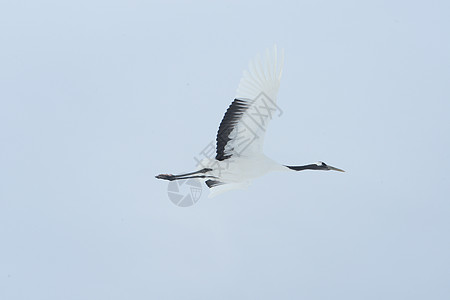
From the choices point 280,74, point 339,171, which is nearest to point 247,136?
point 280,74

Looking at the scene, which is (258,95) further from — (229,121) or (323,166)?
(323,166)

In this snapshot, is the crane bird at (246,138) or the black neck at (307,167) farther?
the black neck at (307,167)

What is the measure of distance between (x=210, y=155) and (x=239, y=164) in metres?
0.73

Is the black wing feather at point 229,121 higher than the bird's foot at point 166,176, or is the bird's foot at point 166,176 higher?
the black wing feather at point 229,121

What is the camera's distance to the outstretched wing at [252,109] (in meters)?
14.6

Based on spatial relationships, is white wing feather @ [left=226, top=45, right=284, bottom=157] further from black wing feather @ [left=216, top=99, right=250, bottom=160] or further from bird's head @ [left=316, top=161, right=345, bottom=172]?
bird's head @ [left=316, top=161, right=345, bottom=172]

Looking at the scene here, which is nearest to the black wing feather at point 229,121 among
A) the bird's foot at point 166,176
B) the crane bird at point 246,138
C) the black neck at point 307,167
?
the crane bird at point 246,138

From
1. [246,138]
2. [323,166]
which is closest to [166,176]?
[246,138]

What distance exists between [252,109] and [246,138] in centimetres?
94

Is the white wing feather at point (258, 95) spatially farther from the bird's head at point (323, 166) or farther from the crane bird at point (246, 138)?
the bird's head at point (323, 166)

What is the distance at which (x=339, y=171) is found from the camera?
1773 cm

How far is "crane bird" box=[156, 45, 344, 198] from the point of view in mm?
14664

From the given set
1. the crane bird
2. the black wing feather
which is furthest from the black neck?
the black wing feather

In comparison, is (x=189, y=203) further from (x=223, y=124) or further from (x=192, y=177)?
(x=223, y=124)
